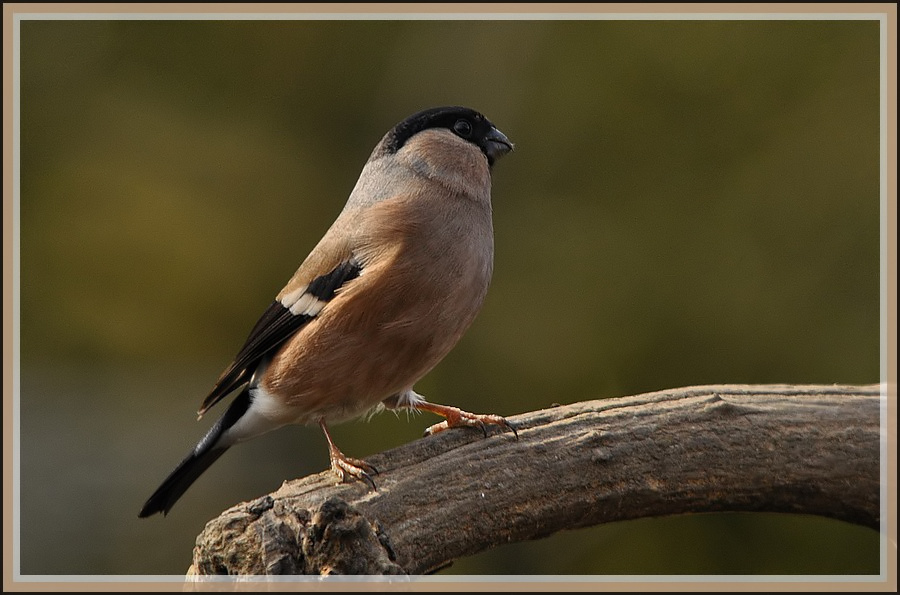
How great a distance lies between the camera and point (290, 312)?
150 inches

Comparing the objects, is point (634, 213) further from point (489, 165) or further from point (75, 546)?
point (75, 546)

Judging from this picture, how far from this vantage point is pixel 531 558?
16.1 ft

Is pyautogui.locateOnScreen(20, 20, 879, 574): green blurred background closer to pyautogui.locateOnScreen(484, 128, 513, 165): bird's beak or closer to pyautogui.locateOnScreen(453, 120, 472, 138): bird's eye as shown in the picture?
pyautogui.locateOnScreen(484, 128, 513, 165): bird's beak

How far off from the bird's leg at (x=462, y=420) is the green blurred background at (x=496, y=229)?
138 cm

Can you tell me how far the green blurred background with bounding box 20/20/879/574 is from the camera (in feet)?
16.4

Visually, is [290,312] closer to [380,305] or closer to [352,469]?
[380,305]

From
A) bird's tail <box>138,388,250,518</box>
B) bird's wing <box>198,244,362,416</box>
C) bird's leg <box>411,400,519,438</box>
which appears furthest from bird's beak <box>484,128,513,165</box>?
bird's tail <box>138,388,250,518</box>

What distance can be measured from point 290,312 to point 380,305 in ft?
1.61

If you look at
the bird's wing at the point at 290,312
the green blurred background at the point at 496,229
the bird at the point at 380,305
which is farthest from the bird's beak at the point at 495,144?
the green blurred background at the point at 496,229

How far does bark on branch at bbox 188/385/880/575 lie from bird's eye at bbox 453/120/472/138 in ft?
4.35

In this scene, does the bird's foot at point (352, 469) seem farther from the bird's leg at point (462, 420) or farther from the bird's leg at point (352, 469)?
the bird's leg at point (462, 420)

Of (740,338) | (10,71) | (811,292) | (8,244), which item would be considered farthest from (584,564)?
(10,71)

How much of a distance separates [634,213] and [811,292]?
1062 mm

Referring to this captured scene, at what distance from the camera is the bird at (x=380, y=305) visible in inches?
138
